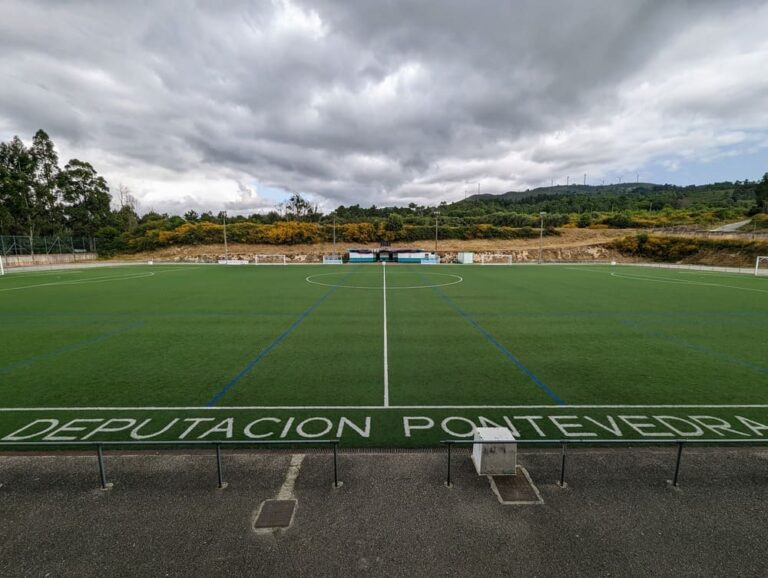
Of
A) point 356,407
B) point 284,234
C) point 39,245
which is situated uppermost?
point 284,234

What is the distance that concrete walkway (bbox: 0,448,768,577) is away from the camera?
3984 millimetres

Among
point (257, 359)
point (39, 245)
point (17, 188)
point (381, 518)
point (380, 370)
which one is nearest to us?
point (381, 518)

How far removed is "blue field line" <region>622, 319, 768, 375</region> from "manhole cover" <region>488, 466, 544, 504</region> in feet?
32.7

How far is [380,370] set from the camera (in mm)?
10375

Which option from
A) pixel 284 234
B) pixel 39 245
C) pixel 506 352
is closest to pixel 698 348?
pixel 506 352

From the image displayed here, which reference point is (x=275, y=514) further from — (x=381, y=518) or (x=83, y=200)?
(x=83, y=200)

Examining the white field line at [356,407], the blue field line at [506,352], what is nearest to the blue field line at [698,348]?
the white field line at [356,407]

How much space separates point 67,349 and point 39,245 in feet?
212

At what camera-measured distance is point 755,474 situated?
5477mm

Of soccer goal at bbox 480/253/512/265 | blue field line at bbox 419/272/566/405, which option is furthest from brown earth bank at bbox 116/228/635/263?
blue field line at bbox 419/272/566/405

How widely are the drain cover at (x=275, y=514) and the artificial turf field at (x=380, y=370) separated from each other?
191 cm

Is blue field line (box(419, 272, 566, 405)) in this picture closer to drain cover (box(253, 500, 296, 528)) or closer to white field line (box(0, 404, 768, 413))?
white field line (box(0, 404, 768, 413))

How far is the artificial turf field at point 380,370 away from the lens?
729cm

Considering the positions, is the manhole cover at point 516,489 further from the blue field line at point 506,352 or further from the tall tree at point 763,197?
the tall tree at point 763,197
